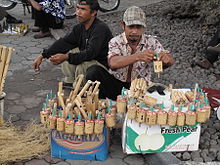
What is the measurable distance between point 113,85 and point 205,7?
11.6 ft

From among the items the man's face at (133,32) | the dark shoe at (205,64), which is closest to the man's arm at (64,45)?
the man's face at (133,32)

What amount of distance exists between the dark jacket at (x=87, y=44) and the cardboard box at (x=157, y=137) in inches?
47.4

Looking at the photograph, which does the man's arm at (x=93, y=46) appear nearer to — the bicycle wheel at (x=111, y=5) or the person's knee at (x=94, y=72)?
the person's knee at (x=94, y=72)

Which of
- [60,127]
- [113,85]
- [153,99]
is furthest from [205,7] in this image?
[60,127]

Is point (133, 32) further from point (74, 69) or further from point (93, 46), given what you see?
point (74, 69)

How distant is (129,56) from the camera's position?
10.1 feet

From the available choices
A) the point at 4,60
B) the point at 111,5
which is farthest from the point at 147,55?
the point at 111,5

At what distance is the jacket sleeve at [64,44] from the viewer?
13.4ft

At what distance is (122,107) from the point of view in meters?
2.89

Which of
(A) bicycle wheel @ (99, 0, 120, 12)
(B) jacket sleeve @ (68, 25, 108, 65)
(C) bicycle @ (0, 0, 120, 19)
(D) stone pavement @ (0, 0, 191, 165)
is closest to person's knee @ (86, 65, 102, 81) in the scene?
(B) jacket sleeve @ (68, 25, 108, 65)

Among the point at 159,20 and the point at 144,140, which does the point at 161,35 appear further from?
the point at 144,140

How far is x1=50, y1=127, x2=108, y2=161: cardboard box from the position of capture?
294cm

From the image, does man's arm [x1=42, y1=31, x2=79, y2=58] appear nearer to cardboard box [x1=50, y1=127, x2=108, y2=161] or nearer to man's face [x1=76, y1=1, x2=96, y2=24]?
man's face [x1=76, y1=1, x2=96, y2=24]

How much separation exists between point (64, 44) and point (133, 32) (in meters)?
1.20
